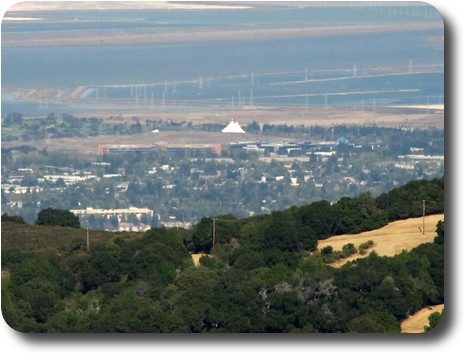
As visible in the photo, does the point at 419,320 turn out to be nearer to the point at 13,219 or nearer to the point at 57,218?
the point at 13,219

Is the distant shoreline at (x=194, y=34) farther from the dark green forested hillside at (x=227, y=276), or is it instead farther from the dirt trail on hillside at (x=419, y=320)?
the dirt trail on hillside at (x=419, y=320)

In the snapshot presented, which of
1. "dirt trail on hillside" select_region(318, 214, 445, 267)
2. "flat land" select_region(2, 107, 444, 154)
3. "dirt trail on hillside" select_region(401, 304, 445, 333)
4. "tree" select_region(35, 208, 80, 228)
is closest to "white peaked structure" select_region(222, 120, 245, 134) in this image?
"flat land" select_region(2, 107, 444, 154)

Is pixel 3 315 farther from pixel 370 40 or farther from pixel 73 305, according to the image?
pixel 370 40

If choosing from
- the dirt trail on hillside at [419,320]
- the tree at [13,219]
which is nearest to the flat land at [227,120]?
the tree at [13,219]

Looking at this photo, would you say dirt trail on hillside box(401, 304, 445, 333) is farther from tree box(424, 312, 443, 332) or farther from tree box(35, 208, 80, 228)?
tree box(35, 208, 80, 228)

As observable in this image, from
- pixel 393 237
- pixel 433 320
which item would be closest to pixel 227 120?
pixel 393 237
